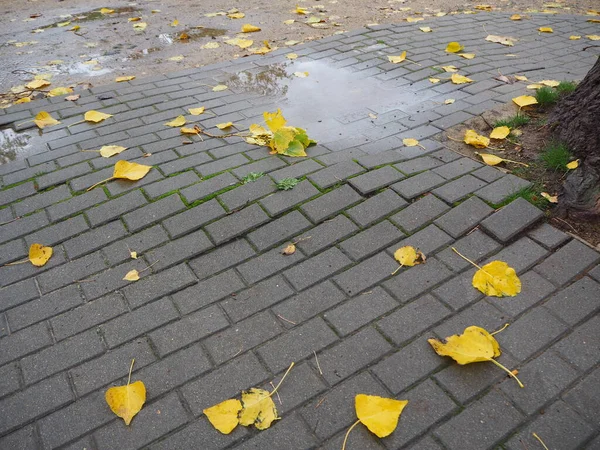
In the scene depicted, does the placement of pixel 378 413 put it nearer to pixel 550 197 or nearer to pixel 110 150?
pixel 550 197

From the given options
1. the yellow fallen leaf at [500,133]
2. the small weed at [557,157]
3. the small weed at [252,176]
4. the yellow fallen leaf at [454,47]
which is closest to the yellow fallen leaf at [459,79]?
the yellow fallen leaf at [454,47]

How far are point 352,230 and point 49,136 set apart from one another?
88.3 inches

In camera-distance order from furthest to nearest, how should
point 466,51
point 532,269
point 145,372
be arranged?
point 466,51, point 532,269, point 145,372

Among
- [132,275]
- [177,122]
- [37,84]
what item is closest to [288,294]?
[132,275]

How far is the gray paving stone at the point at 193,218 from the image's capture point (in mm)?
2305

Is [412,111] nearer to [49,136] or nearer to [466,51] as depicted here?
[466,51]

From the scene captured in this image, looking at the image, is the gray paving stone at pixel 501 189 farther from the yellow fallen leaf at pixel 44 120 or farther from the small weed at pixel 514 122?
the yellow fallen leaf at pixel 44 120

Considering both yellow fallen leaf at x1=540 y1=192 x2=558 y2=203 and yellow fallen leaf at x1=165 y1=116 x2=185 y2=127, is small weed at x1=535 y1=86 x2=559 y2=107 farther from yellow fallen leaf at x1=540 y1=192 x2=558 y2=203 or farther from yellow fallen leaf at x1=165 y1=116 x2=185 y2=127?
yellow fallen leaf at x1=165 y1=116 x2=185 y2=127

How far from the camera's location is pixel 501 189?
94.9 inches

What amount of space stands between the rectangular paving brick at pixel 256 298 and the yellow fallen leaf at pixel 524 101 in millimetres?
2201

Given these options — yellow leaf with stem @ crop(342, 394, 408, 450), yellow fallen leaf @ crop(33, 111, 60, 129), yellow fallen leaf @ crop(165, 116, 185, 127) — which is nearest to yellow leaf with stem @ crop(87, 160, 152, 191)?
yellow fallen leaf @ crop(165, 116, 185, 127)

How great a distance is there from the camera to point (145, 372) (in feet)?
5.67

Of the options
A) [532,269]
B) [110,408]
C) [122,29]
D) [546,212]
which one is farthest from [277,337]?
[122,29]

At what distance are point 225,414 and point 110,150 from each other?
1972 millimetres
